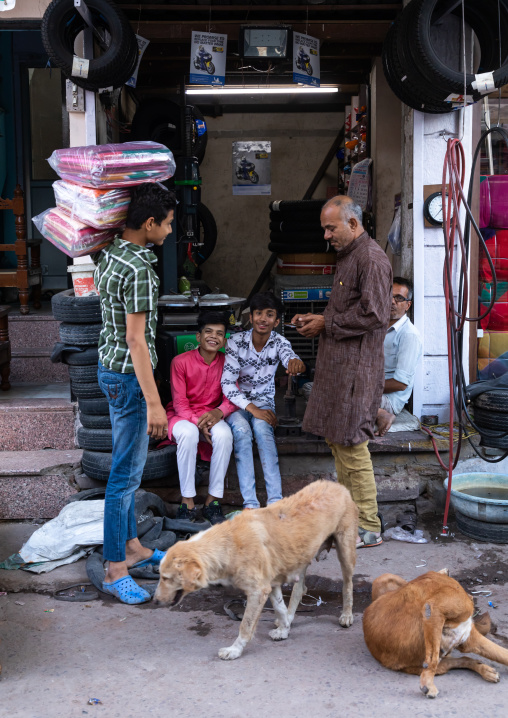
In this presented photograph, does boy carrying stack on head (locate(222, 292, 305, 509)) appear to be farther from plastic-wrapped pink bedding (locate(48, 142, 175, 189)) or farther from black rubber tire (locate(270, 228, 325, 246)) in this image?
black rubber tire (locate(270, 228, 325, 246))

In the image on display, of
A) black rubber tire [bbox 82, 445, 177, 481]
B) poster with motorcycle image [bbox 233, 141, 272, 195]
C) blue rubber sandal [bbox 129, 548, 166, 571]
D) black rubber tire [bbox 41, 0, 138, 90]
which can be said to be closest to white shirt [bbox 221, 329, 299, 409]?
black rubber tire [bbox 82, 445, 177, 481]

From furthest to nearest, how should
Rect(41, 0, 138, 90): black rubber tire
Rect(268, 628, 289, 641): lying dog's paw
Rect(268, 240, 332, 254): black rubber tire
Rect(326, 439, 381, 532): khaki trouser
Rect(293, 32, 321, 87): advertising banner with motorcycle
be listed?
Rect(268, 240, 332, 254): black rubber tire → Rect(293, 32, 321, 87): advertising banner with motorcycle → Rect(41, 0, 138, 90): black rubber tire → Rect(326, 439, 381, 532): khaki trouser → Rect(268, 628, 289, 641): lying dog's paw

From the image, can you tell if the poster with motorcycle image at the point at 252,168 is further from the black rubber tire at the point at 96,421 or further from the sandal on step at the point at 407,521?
the sandal on step at the point at 407,521

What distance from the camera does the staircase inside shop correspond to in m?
5.08

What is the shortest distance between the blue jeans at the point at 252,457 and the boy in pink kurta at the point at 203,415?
0.23 ft

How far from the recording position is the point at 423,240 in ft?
18.5

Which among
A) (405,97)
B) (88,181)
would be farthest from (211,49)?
(88,181)

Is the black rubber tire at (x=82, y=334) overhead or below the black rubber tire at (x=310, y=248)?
below

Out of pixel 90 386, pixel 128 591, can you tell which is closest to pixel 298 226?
pixel 90 386

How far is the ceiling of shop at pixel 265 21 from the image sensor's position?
636 centimetres

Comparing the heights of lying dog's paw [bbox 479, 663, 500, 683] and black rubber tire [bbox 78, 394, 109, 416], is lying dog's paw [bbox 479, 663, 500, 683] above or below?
below

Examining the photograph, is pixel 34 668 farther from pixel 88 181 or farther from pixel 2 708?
pixel 88 181

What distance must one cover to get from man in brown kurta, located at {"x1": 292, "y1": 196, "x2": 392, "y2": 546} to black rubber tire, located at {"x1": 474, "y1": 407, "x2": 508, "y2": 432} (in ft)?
2.64

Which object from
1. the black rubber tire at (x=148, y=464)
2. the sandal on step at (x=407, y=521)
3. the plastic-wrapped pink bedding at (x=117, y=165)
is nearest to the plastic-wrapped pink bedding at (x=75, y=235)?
the plastic-wrapped pink bedding at (x=117, y=165)
